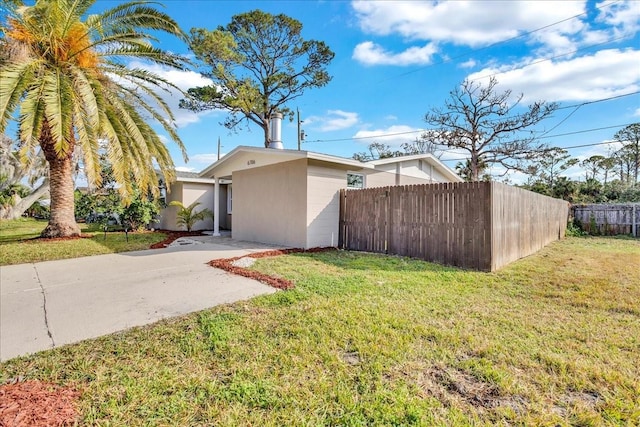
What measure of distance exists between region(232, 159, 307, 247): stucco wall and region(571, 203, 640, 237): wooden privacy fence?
14.8 meters

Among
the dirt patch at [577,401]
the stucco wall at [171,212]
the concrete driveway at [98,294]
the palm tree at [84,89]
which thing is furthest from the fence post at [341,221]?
the stucco wall at [171,212]

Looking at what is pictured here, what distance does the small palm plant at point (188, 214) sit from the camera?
14039 mm

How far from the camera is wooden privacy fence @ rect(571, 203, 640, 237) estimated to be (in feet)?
46.2

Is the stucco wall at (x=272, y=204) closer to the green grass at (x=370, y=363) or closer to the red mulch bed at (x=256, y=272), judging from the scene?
the red mulch bed at (x=256, y=272)

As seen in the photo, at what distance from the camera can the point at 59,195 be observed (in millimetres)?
9633

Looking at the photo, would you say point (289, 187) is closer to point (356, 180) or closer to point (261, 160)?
point (261, 160)

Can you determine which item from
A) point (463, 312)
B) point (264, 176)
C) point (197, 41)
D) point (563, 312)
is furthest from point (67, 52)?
point (563, 312)

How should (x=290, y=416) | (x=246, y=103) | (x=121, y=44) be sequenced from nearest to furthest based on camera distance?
(x=290, y=416) → (x=121, y=44) → (x=246, y=103)

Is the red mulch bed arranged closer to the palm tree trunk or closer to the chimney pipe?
the chimney pipe

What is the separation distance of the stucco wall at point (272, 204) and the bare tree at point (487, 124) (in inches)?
668

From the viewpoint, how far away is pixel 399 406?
213 centimetres

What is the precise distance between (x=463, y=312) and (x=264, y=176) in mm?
7851

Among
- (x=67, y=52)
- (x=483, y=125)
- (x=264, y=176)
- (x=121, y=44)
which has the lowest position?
(x=264, y=176)

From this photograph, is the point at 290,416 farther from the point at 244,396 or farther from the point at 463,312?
the point at 463,312
